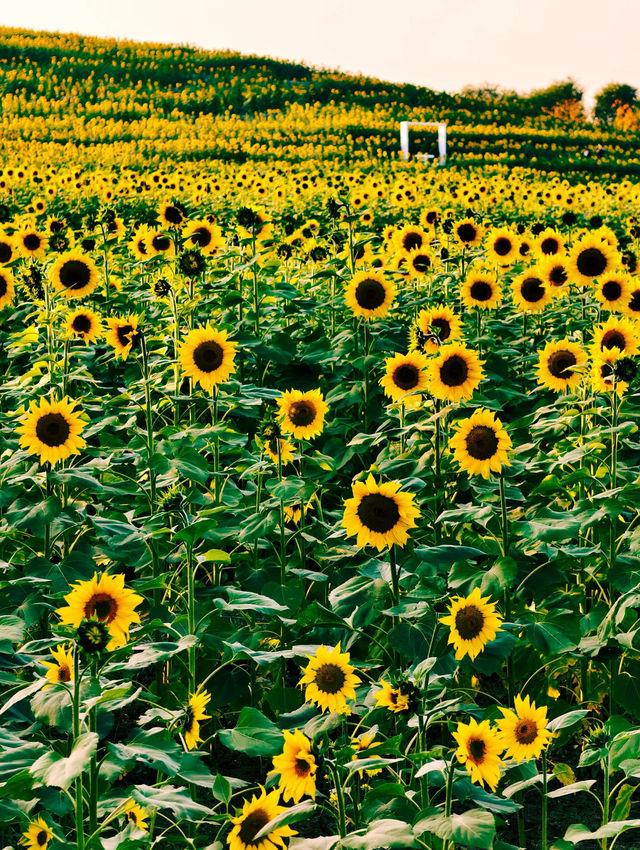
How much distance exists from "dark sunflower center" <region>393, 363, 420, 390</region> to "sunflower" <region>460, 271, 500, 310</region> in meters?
1.53

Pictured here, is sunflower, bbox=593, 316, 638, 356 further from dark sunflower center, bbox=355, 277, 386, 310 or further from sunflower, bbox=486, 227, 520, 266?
sunflower, bbox=486, 227, 520, 266

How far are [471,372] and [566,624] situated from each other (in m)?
1.00

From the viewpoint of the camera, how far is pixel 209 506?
12.4 ft

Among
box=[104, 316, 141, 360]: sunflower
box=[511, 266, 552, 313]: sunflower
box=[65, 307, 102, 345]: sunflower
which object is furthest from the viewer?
box=[511, 266, 552, 313]: sunflower

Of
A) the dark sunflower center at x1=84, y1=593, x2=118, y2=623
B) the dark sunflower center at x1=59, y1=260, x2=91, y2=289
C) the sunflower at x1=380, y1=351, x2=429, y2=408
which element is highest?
the dark sunflower center at x1=59, y1=260, x2=91, y2=289

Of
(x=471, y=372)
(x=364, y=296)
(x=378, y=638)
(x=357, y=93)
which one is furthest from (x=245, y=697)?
(x=357, y=93)

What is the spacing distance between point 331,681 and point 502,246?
4.54 m

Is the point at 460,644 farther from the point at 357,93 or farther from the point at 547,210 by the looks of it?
the point at 357,93

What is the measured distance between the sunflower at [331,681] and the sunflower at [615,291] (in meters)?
2.83

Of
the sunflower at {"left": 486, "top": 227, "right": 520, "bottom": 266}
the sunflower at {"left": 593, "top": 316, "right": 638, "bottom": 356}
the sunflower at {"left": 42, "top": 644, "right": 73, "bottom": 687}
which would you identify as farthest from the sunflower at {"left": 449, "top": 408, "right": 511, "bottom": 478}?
the sunflower at {"left": 486, "top": 227, "right": 520, "bottom": 266}

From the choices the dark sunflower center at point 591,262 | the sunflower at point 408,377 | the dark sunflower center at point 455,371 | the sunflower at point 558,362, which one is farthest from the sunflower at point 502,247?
the dark sunflower center at point 455,371

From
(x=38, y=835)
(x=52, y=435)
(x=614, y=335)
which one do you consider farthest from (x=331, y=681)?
(x=614, y=335)

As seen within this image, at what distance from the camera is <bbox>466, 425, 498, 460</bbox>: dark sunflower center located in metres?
2.99

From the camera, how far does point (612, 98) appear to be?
92.4 meters
